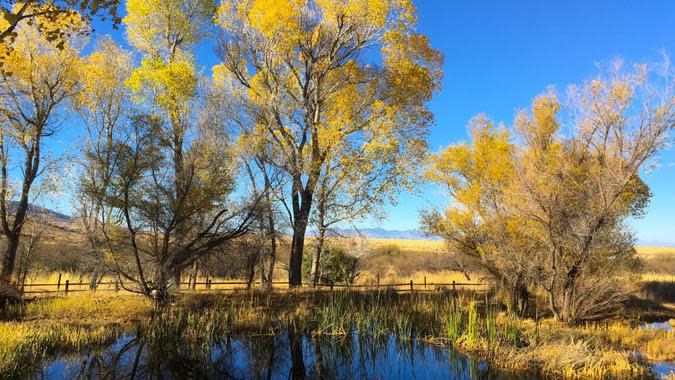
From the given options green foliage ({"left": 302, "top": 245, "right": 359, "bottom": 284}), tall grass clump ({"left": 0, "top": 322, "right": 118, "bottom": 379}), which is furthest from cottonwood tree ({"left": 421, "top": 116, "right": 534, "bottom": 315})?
tall grass clump ({"left": 0, "top": 322, "right": 118, "bottom": 379})

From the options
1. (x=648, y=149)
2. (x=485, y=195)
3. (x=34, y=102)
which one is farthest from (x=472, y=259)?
(x=34, y=102)

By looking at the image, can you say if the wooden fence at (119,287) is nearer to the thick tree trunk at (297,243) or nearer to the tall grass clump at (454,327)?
the thick tree trunk at (297,243)

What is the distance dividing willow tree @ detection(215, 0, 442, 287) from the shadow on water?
7.44 meters

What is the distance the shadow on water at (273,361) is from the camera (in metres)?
6.96

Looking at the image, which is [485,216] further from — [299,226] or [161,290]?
[161,290]

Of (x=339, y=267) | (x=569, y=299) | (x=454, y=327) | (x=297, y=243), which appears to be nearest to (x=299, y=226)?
(x=297, y=243)

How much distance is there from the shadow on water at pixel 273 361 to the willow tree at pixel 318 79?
744 cm

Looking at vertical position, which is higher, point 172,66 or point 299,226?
point 172,66

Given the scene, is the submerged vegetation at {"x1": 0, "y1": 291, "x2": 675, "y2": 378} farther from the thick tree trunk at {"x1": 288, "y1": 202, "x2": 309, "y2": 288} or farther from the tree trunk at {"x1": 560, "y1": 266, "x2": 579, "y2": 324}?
the thick tree trunk at {"x1": 288, "y1": 202, "x2": 309, "y2": 288}

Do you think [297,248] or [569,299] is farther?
[297,248]

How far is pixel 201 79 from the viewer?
17062mm

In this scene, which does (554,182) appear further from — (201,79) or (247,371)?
(201,79)

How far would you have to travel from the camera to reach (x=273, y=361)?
7.89 metres

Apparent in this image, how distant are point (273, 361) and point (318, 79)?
10956 mm
